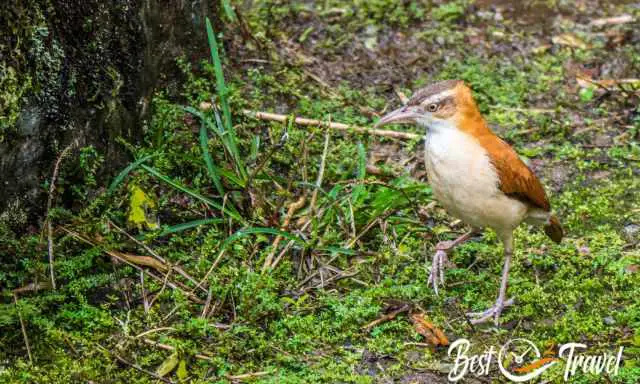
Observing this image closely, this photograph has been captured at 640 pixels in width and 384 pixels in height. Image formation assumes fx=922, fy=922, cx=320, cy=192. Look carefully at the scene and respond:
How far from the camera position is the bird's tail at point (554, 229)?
21.4 feet

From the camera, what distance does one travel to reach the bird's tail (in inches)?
256

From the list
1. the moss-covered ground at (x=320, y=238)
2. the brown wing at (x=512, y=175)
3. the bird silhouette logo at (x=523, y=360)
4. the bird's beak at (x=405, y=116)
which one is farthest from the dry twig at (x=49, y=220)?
the bird silhouette logo at (x=523, y=360)

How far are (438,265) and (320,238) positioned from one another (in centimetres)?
85

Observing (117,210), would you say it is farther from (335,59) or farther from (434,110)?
(335,59)

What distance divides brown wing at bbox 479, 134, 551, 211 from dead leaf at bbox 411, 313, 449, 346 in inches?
38.4

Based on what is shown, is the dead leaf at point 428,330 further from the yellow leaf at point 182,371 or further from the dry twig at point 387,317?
the yellow leaf at point 182,371

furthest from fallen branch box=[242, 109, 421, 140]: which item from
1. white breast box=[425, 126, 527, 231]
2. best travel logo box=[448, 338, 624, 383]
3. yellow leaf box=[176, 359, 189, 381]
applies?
yellow leaf box=[176, 359, 189, 381]

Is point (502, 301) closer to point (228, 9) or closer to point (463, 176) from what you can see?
point (463, 176)

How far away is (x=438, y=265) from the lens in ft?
21.2

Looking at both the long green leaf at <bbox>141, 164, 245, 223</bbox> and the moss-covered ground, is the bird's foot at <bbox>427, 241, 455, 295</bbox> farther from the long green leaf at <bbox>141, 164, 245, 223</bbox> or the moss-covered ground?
the long green leaf at <bbox>141, 164, 245, 223</bbox>

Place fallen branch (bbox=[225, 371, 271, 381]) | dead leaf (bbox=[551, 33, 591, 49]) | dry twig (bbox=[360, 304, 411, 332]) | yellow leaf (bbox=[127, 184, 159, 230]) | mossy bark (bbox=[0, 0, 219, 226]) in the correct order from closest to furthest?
fallen branch (bbox=[225, 371, 271, 381]) < mossy bark (bbox=[0, 0, 219, 226]) < dry twig (bbox=[360, 304, 411, 332]) < yellow leaf (bbox=[127, 184, 159, 230]) < dead leaf (bbox=[551, 33, 591, 49])

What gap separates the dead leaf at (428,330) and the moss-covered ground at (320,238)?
0.05 m

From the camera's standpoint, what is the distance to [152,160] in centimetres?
666

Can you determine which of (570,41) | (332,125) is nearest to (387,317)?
(332,125)
